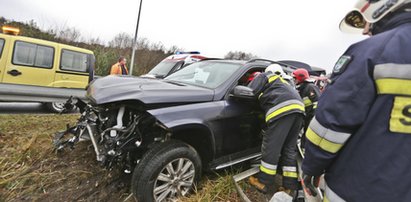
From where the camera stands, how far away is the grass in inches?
99.5

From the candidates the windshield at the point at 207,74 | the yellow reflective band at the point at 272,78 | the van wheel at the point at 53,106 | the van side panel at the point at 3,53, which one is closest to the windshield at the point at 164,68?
the van wheel at the point at 53,106

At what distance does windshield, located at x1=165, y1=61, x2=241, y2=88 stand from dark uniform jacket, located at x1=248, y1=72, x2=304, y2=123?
0.44m

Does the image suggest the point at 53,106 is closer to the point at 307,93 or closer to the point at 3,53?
the point at 3,53

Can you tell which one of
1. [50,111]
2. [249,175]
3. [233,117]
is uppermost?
[233,117]

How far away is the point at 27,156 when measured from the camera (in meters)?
3.12

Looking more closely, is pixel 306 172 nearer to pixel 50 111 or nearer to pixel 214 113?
pixel 214 113

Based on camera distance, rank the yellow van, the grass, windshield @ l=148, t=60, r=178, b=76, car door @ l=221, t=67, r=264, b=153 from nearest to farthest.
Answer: the grass < car door @ l=221, t=67, r=264, b=153 < the yellow van < windshield @ l=148, t=60, r=178, b=76

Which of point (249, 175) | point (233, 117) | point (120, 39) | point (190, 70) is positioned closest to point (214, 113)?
point (233, 117)

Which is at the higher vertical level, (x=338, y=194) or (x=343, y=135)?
(x=343, y=135)

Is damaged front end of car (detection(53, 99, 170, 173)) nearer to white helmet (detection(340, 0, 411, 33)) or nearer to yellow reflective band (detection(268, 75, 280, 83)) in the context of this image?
yellow reflective band (detection(268, 75, 280, 83))

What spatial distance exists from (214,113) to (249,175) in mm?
908

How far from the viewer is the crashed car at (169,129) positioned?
2.28m

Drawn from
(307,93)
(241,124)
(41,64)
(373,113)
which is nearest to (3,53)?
(41,64)

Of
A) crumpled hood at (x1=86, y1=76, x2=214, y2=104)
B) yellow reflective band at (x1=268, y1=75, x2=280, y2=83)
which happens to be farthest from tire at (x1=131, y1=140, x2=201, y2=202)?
yellow reflective band at (x1=268, y1=75, x2=280, y2=83)
